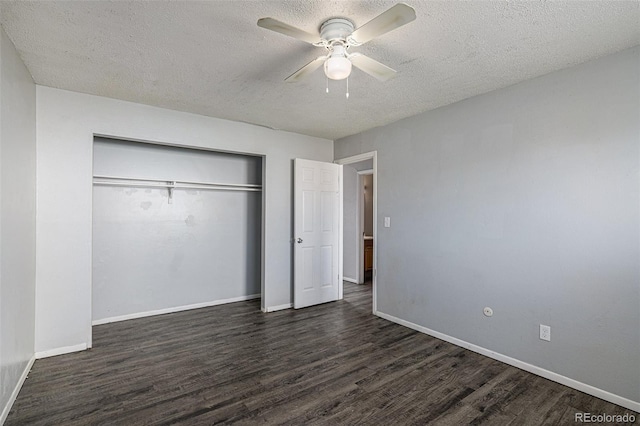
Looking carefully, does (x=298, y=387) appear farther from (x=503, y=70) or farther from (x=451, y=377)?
(x=503, y=70)

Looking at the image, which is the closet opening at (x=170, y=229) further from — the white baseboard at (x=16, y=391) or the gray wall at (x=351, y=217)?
the gray wall at (x=351, y=217)

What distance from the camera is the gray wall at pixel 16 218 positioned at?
2070 mm

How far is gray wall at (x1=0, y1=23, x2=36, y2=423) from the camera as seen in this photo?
2070 millimetres

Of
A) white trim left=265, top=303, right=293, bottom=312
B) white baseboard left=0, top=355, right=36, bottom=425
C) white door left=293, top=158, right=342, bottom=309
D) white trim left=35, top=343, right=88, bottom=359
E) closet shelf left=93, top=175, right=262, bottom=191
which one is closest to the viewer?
white baseboard left=0, top=355, right=36, bottom=425

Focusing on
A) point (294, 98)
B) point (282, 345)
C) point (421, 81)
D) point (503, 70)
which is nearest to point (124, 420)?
point (282, 345)

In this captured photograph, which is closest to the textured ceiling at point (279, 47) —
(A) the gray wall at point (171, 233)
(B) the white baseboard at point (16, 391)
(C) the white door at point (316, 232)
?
(A) the gray wall at point (171, 233)

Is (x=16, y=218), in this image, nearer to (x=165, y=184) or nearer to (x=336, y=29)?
(x=165, y=184)

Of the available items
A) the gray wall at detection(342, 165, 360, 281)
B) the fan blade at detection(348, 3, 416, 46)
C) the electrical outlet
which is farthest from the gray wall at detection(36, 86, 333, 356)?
the electrical outlet

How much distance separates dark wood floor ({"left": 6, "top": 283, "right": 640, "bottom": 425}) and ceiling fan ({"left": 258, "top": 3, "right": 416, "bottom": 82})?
224cm

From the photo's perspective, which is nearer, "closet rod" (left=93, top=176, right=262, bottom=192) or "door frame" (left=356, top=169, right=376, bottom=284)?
"closet rod" (left=93, top=176, right=262, bottom=192)

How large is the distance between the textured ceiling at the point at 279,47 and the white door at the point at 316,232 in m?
1.39

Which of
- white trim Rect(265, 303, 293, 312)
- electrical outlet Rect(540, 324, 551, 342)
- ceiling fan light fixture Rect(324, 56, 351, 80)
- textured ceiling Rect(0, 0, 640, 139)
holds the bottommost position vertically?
white trim Rect(265, 303, 293, 312)

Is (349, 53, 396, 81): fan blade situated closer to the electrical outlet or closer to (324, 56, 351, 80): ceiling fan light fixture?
(324, 56, 351, 80): ceiling fan light fixture

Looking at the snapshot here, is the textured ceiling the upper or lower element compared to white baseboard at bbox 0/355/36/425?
upper
